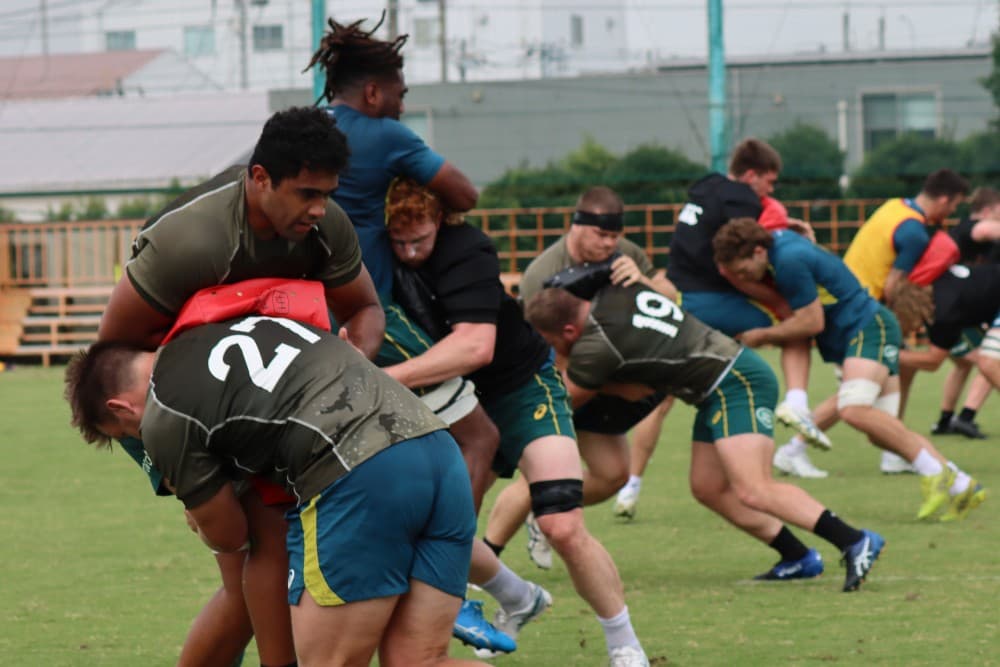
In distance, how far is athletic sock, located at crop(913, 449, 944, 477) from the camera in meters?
9.12

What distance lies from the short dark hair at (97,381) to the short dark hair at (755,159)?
21.8 feet

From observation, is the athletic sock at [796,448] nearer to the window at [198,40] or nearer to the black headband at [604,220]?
the black headband at [604,220]

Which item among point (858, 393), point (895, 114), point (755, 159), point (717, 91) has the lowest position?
point (858, 393)

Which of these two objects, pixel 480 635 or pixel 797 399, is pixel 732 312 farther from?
pixel 480 635

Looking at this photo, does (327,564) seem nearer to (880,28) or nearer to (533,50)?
(880,28)

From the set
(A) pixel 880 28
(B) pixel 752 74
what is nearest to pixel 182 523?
(B) pixel 752 74

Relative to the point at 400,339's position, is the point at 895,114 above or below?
above

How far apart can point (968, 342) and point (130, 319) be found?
31.9 ft

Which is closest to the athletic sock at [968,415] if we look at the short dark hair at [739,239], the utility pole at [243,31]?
the short dark hair at [739,239]

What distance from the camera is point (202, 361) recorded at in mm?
4094

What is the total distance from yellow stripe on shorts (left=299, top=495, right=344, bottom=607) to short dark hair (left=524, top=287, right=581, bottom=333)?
2.87 meters

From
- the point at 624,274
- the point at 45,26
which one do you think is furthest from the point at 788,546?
the point at 45,26

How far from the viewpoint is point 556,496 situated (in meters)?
6.01

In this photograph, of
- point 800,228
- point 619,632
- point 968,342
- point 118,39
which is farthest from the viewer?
point 118,39
